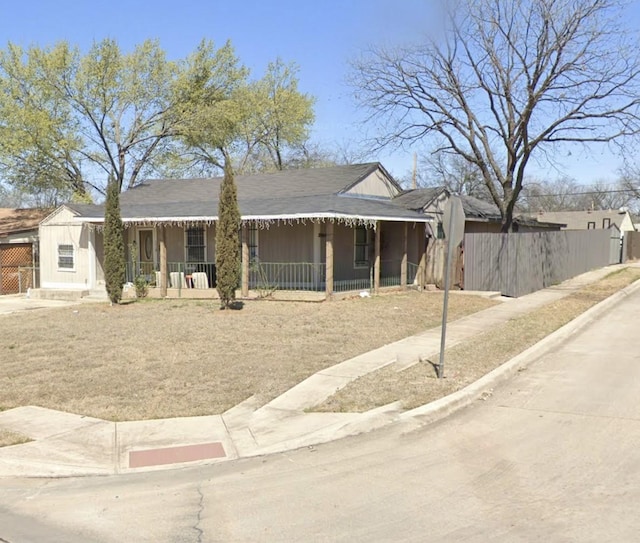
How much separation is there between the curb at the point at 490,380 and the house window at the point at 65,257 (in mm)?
16599

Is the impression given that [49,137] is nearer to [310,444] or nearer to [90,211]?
[90,211]

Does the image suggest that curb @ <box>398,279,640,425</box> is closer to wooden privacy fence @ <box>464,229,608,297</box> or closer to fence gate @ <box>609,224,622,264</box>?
wooden privacy fence @ <box>464,229,608,297</box>

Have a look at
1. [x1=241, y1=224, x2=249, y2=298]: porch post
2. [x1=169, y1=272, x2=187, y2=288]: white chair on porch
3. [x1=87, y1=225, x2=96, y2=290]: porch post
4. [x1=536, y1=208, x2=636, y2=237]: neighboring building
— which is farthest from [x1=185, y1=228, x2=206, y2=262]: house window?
[x1=536, y1=208, x2=636, y2=237]: neighboring building

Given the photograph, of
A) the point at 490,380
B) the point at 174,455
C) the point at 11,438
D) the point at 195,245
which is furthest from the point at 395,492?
the point at 195,245

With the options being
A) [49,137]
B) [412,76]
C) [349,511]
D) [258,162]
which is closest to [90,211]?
[49,137]

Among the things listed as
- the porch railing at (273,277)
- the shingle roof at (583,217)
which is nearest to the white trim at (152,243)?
the porch railing at (273,277)

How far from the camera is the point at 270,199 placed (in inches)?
778

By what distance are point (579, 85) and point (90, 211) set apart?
17.9 meters

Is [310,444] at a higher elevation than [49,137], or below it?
below

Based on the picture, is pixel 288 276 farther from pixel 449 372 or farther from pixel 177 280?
pixel 449 372

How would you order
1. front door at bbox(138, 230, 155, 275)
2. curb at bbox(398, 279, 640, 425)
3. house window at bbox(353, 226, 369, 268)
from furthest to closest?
front door at bbox(138, 230, 155, 275) → house window at bbox(353, 226, 369, 268) → curb at bbox(398, 279, 640, 425)

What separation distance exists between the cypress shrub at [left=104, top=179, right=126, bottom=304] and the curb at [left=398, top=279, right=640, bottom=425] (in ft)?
36.0

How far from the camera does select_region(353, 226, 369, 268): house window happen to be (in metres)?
20.4

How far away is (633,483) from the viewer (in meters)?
4.68
